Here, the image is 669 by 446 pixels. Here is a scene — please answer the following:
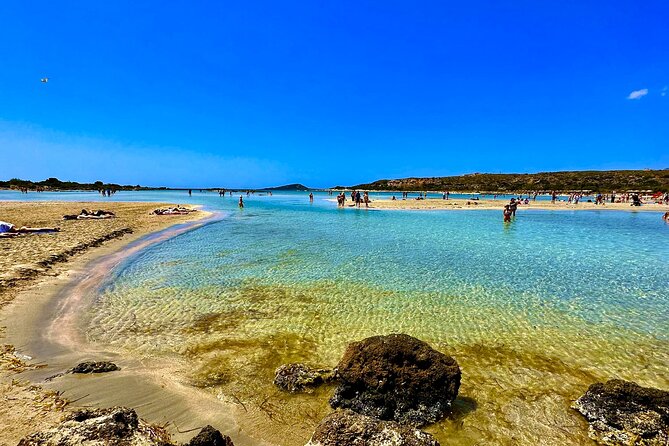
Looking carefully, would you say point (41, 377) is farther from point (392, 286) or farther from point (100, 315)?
point (392, 286)

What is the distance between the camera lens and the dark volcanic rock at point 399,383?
5145mm

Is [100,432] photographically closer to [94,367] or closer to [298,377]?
[298,377]

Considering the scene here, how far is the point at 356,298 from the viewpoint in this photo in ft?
35.2

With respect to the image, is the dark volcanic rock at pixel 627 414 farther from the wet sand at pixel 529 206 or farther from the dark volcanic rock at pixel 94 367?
the wet sand at pixel 529 206

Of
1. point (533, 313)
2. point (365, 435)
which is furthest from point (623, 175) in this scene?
point (365, 435)

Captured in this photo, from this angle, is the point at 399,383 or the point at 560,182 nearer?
the point at 399,383

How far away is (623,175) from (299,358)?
157m

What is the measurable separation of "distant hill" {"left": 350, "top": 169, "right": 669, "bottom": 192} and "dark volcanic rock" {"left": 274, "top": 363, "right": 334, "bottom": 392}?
114 metres

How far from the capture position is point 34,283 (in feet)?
37.1

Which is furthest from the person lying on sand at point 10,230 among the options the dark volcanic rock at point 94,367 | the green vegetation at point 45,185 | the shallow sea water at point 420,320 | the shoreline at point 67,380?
the green vegetation at point 45,185

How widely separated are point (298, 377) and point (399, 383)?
1786 millimetres

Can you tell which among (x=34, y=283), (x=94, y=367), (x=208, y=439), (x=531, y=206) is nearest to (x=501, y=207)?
(x=531, y=206)

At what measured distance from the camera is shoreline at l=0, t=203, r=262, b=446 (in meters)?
4.86

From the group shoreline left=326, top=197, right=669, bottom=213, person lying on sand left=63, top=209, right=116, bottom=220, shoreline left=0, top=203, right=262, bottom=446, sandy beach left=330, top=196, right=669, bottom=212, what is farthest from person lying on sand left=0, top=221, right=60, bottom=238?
sandy beach left=330, top=196, right=669, bottom=212
